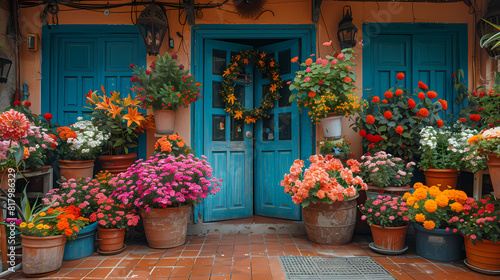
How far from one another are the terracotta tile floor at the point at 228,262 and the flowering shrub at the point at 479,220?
0.41 meters

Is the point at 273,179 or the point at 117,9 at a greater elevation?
the point at 117,9

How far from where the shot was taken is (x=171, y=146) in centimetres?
433

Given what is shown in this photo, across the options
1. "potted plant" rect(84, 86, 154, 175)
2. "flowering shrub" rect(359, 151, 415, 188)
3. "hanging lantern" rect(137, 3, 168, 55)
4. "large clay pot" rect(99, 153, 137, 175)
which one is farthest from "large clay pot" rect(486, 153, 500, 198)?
"large clay pot" rect(99, 153, 137, 175)

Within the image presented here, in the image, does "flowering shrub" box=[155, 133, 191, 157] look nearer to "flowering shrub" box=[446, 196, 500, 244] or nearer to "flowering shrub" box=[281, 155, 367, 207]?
"flowering shrub" box=[281, 155, 367, 207]

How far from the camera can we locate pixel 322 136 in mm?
4773

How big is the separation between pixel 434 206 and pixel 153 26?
4.12 meters

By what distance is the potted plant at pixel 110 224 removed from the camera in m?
3.73

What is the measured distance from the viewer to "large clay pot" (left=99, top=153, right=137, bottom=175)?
4.38 meters

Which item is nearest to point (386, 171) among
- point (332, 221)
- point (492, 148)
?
point (332, 221)

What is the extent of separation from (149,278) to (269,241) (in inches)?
68.6

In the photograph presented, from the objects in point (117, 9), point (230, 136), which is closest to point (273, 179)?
point (230, 136)

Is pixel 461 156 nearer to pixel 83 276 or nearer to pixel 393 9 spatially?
pixel 393 9

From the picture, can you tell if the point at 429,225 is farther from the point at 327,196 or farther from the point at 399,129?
the point at 399,129

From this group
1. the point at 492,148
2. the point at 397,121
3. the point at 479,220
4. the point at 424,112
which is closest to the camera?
the point at 492,148
